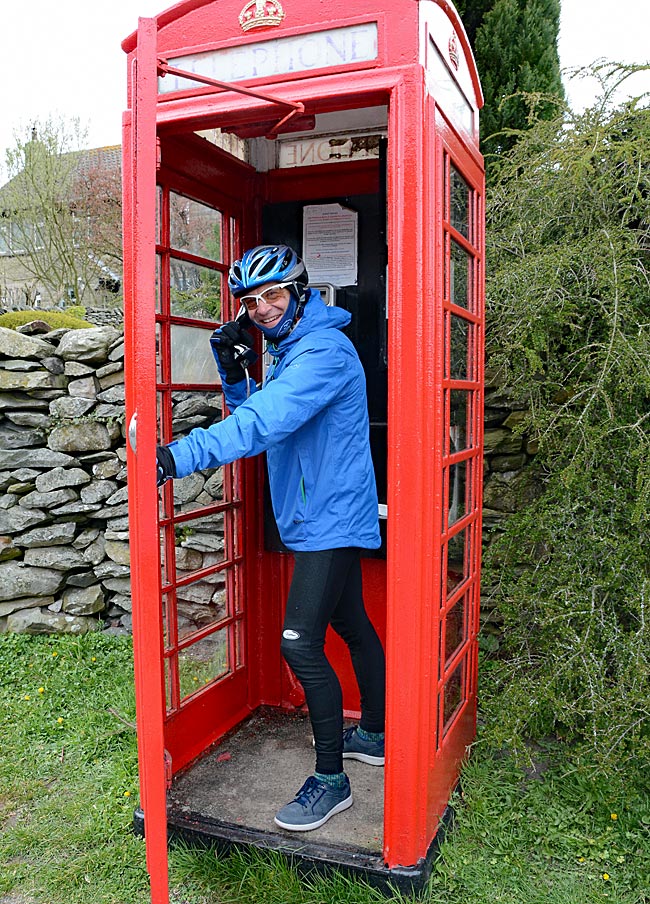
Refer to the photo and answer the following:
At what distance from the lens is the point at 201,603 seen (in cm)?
307

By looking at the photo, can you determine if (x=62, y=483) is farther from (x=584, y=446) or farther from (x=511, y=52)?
(x=511, y=52)

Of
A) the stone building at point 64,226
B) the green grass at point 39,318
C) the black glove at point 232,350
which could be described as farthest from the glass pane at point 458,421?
the stone building at point 64,226

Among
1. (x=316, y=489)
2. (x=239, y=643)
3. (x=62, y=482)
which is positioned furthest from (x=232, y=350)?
(x=62, y=482)

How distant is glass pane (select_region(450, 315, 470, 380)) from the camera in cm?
254

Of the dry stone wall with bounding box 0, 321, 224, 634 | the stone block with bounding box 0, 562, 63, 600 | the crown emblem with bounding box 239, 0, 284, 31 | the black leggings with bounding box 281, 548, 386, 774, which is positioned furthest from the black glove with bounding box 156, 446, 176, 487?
the stone block with bounding box 0, 562, 63, 600

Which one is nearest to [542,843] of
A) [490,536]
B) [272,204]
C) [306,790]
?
[306,790]

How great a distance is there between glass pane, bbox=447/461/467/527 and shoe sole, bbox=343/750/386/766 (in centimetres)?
107

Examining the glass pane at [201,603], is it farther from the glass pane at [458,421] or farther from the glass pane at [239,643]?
the glass pane at [458,421]

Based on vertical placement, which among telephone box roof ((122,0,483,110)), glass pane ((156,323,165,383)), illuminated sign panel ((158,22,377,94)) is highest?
telephone box roof ((122,0,483,110))

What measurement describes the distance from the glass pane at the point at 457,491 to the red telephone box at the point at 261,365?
0.06ft

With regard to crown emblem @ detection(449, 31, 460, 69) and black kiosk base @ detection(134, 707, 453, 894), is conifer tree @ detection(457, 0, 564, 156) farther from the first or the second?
black kiosk base @ detection(134, 707, 453, 894)

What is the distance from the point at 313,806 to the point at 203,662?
2.57ft

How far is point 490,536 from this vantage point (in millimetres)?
3957

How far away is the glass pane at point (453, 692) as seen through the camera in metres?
2.64
